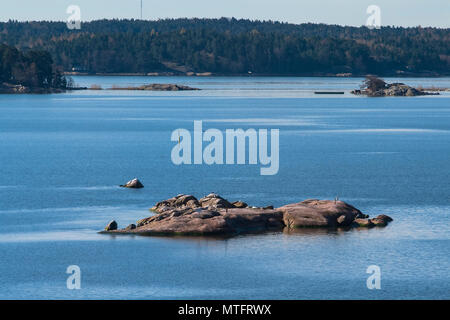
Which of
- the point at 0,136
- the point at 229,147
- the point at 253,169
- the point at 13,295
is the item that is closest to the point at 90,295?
the point at 13,295

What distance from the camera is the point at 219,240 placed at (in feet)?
156

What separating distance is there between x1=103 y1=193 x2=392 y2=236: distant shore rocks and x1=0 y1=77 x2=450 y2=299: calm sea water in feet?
3.29

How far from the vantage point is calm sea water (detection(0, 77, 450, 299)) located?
39.7 m

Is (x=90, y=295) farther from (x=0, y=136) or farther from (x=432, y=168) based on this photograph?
(x=0, y=136)

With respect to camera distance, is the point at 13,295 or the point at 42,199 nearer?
the point at 13,295

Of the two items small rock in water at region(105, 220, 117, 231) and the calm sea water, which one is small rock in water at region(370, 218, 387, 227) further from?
small rock in water at region(105, 220, 117, 231)

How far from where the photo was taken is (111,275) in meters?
41.1

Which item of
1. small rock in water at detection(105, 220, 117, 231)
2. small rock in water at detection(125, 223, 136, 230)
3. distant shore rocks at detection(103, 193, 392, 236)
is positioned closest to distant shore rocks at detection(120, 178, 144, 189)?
distant shore rocks at detection(103, 193, 392, 236)

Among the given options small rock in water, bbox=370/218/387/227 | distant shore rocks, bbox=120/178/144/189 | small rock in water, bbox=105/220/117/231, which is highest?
small rock in water, bbox=105/220/117/231

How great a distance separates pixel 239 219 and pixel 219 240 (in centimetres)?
244

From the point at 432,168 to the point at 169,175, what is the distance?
78.0 ft

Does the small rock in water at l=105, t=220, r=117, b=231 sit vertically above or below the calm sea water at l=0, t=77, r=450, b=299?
above

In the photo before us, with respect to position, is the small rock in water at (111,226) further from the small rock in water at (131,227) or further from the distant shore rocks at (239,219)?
the small rock in water at (131,227)

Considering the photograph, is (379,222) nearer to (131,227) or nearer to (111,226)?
(131,227)
